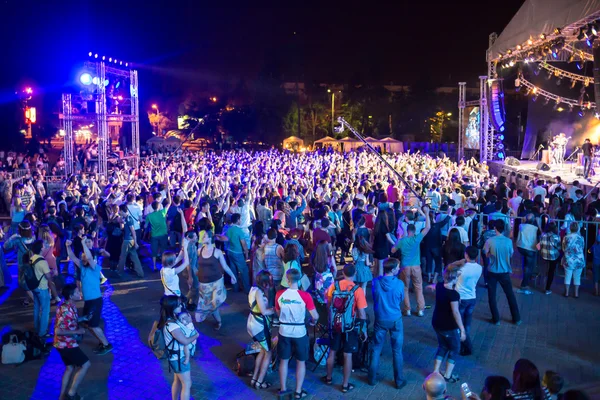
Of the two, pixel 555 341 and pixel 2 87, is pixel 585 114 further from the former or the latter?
pixel 2 87

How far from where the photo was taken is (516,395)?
3168 millimetres

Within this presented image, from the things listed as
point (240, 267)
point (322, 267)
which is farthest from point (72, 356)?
point (240, 267)

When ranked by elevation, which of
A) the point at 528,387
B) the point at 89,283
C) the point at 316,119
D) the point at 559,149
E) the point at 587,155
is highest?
the point at 316,119

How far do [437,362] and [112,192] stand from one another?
24.4ft

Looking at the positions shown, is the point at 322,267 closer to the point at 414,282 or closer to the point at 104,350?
the point at 414,282

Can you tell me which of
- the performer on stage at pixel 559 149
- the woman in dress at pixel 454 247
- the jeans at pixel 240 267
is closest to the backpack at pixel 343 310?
the woman in dress at pixel 454 247

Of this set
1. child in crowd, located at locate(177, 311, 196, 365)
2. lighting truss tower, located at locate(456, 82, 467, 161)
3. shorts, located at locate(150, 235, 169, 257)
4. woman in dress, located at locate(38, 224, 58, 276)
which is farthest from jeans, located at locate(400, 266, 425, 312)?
lighting truss tower, located at locate(456, 82, 467, 161)

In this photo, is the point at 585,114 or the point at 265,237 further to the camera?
the point at 585,114

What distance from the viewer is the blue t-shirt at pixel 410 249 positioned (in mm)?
6691

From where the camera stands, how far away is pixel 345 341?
4.96 meters

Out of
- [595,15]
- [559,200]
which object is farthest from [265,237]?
[595,15]

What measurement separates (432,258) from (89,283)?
516 cm

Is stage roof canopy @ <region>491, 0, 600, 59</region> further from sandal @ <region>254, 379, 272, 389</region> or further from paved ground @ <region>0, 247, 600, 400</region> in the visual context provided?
sandal @ <region>254, 379, 272, 389</region>

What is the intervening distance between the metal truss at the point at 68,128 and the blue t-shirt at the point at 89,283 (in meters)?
13.0
